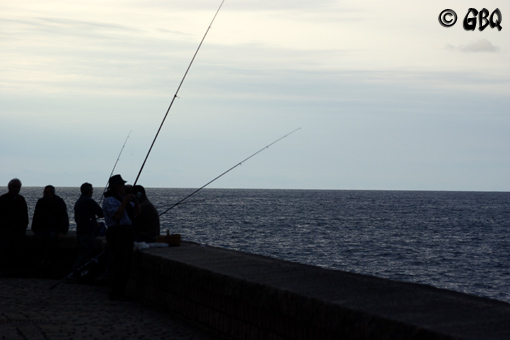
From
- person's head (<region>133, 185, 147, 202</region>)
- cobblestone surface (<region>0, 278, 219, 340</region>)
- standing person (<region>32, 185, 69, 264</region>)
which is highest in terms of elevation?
person's head (<region>133, 185, 147, 202</region>)

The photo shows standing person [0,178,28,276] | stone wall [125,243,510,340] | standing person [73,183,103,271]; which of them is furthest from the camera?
standing person [0,178,28,276]

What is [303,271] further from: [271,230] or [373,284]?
[271,230]

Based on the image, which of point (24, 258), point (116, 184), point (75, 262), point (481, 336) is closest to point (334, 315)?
point (481, 336)

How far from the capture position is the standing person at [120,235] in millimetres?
7836

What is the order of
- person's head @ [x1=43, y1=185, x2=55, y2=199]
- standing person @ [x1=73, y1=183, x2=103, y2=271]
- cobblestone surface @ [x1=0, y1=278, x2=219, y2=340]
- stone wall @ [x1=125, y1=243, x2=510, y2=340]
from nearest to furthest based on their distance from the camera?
stone wall @ [x1=125, y1=243, x2=510, y2=340], cobblestone surface @ [x1=0, y1=278, x2=219, y2=340], standing person @ [x1=73, y1=183, x2=103, y2=271], person's head @ [x1=43, y1=185, x2=55, y2=199]

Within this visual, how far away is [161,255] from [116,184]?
1.21 meters

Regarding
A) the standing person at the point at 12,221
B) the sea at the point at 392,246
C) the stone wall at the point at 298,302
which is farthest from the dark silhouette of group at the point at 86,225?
the sea at the point at 392,246

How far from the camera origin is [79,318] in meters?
6.77

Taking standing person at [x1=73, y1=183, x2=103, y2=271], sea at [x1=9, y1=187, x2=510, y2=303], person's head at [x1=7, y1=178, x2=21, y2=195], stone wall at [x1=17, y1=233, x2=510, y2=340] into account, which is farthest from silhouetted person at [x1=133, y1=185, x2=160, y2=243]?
sea at [x1=9, y1=187, x2=510, y2=303]

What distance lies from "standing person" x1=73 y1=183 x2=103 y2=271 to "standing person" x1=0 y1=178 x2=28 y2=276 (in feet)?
2.60

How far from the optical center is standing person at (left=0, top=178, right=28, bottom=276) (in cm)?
997

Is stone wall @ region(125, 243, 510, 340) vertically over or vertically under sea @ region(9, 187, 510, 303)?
over

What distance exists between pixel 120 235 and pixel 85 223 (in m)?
2.07

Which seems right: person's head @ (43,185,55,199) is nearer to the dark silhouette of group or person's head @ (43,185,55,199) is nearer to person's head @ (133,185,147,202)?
the dark silhouette of group
